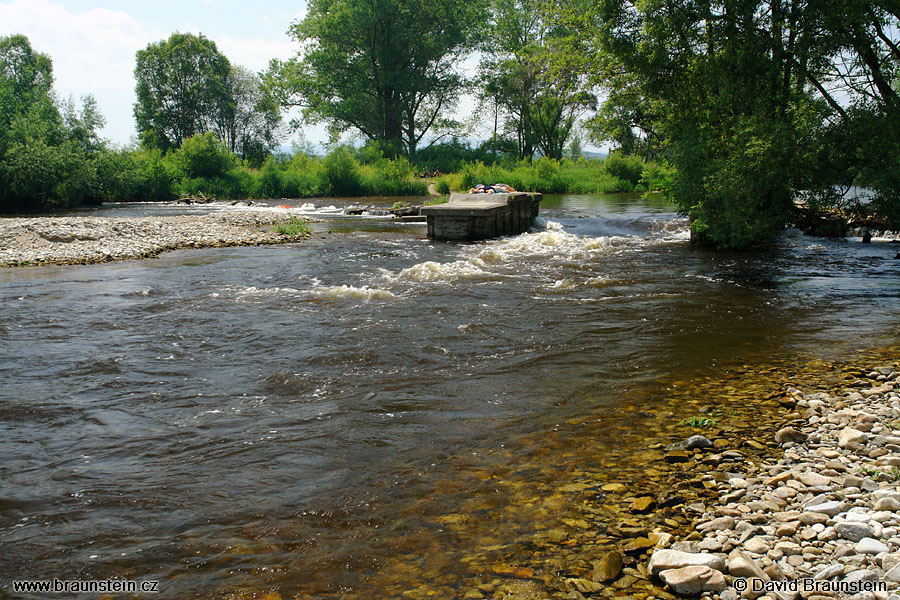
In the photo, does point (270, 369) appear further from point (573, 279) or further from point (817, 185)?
point (817, 185)

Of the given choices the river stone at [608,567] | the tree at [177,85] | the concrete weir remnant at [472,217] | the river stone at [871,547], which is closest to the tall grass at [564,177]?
the concrete weir remnant at [472,217]

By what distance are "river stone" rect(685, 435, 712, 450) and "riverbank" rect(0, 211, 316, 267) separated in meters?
15.9

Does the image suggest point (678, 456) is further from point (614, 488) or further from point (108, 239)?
point (108, 239)

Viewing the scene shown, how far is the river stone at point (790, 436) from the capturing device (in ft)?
16.5

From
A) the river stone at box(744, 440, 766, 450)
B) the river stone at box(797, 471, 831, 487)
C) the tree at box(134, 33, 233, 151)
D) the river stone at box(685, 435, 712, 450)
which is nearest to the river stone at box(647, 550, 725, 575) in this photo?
the river stone at box(797, 471, 831, 487)

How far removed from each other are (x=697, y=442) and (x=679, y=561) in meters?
1.84

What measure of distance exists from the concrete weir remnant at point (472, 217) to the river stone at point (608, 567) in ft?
57.1

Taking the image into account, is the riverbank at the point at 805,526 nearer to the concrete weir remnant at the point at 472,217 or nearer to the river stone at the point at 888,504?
the river stone at the point at 888,504

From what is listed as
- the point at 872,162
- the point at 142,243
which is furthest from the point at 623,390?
the point at 142,243

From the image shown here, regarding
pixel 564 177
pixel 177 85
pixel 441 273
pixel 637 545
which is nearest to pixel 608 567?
pixel 637 545

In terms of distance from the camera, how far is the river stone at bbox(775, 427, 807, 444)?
502 centimetres

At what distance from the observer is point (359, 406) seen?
20.7ft

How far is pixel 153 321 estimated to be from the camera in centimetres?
990

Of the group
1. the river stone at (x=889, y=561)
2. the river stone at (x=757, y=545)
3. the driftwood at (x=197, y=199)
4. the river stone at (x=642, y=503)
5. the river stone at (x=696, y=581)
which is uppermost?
the driftwood at (x=197, y=199)
